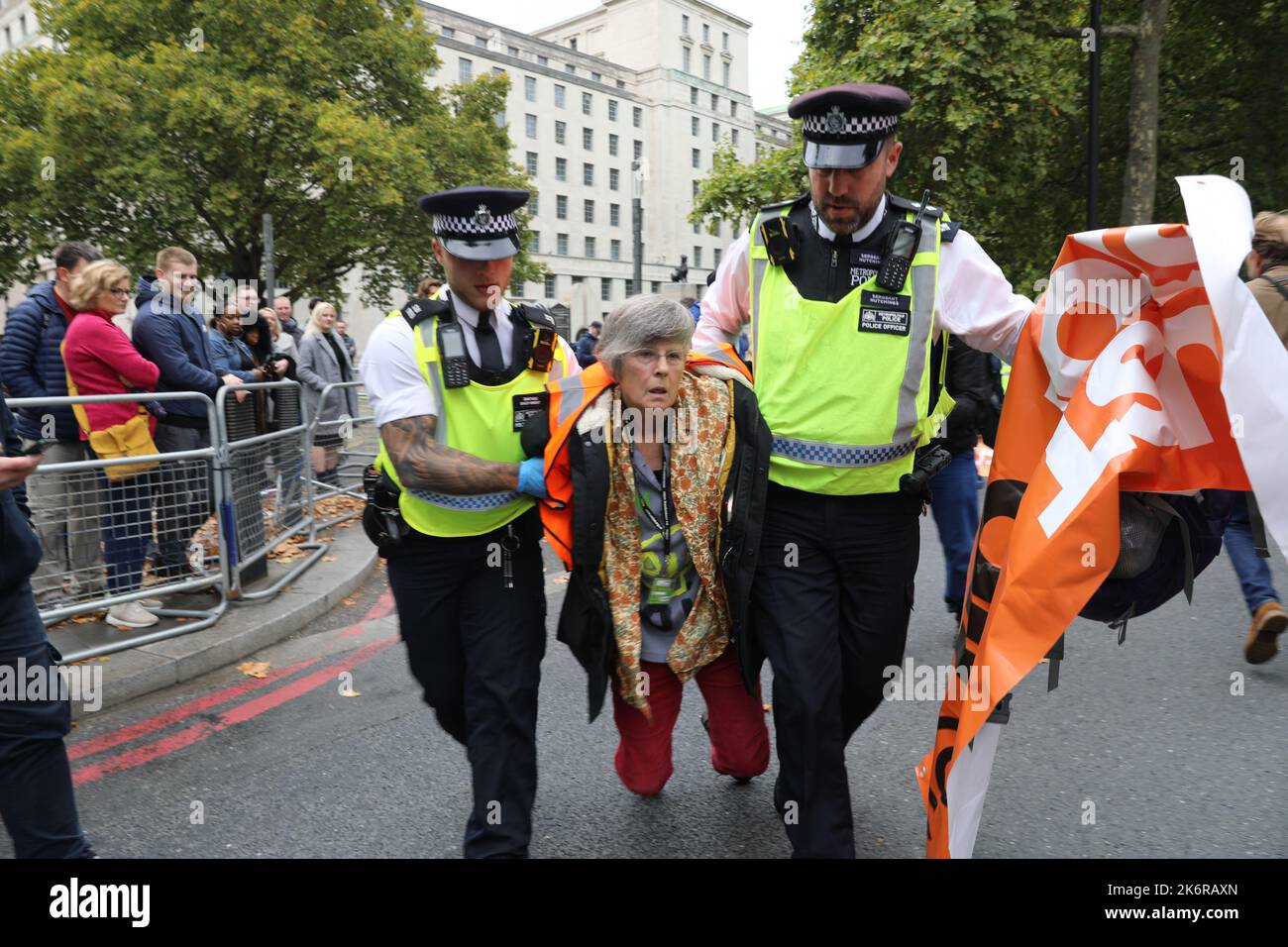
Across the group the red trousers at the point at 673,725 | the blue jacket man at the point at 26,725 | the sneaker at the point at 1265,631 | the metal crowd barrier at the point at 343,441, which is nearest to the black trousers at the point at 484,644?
the red trousers at the point at 673,725

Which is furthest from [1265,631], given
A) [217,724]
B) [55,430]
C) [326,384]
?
[326,384]

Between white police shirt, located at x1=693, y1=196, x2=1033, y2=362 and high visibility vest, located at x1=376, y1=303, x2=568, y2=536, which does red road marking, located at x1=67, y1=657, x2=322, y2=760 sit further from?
white police shirt, located at x1=693, y1=196, x2=1033, y2=362

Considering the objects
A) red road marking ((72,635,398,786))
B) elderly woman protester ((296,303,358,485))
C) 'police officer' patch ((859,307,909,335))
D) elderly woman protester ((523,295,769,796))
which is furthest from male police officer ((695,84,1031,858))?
elderly woman protester ((296,303,358,485))

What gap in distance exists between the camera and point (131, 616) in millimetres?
5195

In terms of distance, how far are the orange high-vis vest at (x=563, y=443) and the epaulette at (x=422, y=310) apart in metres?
0.40

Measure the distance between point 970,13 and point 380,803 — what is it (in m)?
14.8

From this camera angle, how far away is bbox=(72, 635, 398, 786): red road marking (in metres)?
3.73

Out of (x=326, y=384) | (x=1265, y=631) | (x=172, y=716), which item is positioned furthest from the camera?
(x=326, y=384)

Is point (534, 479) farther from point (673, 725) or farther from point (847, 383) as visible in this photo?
point (673, 725)

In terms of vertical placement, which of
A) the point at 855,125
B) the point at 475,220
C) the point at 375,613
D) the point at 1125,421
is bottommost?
the point at 375,613

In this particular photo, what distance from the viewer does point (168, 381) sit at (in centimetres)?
569

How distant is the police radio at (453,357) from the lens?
283cm

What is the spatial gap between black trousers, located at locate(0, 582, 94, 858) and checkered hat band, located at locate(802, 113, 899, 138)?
2533mm

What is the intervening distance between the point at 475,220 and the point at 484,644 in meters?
1.28
